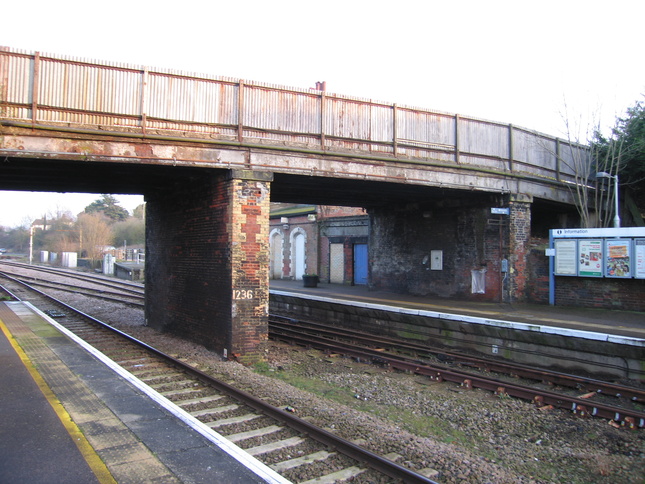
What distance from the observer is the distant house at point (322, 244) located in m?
24.9

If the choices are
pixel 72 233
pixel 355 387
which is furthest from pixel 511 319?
pixel 72 233

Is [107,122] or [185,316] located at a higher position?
[107,122]

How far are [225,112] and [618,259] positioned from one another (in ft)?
36.9

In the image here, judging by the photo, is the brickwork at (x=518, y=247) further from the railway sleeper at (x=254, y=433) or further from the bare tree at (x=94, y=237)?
the bare tree at (x=94, y=237)

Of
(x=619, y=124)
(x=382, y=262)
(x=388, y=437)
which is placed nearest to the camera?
(x=388, y=437)

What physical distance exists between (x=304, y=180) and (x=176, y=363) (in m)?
5.68

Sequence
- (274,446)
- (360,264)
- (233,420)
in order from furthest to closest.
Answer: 1. (360,264)
2. (233,420)
3. (274,446)

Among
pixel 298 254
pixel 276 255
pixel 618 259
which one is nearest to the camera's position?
pixel 618 259

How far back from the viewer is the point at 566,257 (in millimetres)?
14281

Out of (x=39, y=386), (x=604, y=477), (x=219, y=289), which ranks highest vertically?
(x=219, y=289)

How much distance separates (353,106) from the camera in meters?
11.8

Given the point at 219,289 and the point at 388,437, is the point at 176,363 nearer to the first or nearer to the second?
the point at 219,289

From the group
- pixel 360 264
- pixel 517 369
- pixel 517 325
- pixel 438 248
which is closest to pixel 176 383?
pixel 517 369

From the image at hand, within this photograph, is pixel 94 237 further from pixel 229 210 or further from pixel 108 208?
pixel 229 210
